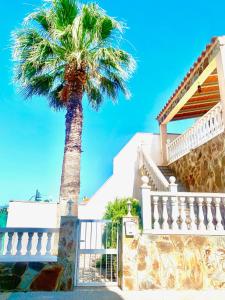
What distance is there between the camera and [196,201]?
678 centimetres

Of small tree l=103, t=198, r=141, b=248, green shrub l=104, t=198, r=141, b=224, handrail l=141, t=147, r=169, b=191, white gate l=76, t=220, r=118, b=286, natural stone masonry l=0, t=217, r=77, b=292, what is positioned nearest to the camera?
natural stone masonry l=0, t=217, r=77, b=292

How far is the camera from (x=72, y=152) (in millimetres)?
8141

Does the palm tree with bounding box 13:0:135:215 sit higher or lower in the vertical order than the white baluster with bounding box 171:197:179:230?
higher

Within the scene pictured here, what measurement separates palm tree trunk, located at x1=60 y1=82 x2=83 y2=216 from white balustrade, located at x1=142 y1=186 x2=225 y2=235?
2.38m

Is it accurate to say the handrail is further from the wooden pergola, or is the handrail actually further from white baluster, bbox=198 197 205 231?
the wooden pergola

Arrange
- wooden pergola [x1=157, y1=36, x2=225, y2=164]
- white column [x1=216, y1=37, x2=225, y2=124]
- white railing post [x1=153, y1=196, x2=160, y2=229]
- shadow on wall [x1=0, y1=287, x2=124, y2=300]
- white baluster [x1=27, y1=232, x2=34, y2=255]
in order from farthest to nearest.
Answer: wooden pergola [x1=157, y1=36, x2=225, y2=164] → white column [x1=216, y1=37, x2=225, y2=124] → white railing post [x1=153, y1=196, x2=160, y2=229] → white baluster [x1=27, y1=232, x2=34, y2=255] → shadow on wall [x1=0, y1=287, x2=124, y2=300]

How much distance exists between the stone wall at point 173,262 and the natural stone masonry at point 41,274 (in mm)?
1309

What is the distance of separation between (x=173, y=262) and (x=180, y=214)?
3.92 feet

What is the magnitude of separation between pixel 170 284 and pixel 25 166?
57.7ft

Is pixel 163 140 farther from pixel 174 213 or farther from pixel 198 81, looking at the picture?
pixel 174 213

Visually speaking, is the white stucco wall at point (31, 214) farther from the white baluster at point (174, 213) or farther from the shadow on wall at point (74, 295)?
the white baluster at point (174, 213)

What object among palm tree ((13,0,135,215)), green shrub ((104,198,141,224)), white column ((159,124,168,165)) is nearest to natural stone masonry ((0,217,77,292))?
palm tree ((13,0,135,215))

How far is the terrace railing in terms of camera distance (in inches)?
247

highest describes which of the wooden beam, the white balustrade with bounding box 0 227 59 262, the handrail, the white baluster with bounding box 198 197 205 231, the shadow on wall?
the wooden beam
